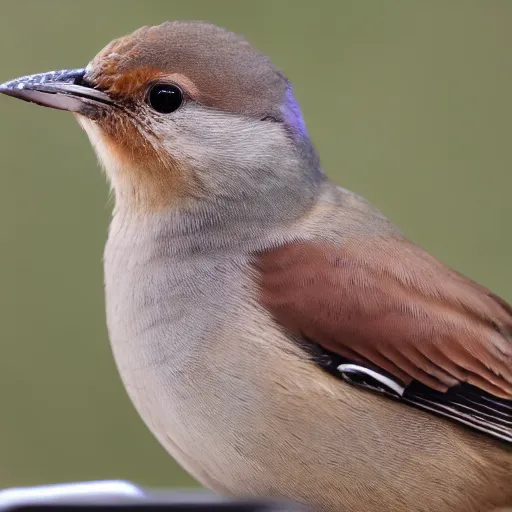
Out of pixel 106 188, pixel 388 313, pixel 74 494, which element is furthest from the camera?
pixel 106 188

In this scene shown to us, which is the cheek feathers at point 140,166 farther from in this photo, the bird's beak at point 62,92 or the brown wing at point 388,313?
the brown wing at point 388,313

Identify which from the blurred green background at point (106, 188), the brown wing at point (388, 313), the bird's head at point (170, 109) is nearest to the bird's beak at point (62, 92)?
the bird's head at point (170, 109)

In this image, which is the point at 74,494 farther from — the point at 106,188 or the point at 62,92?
the point at 106,188

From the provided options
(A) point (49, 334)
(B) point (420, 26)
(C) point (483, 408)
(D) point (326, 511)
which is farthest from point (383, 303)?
(B) point (420, 26)

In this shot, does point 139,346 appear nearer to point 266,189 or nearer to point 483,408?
point 266,189

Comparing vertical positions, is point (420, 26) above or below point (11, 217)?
above

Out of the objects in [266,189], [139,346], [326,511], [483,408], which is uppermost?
[266,189]

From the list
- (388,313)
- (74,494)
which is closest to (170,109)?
(388,313)
